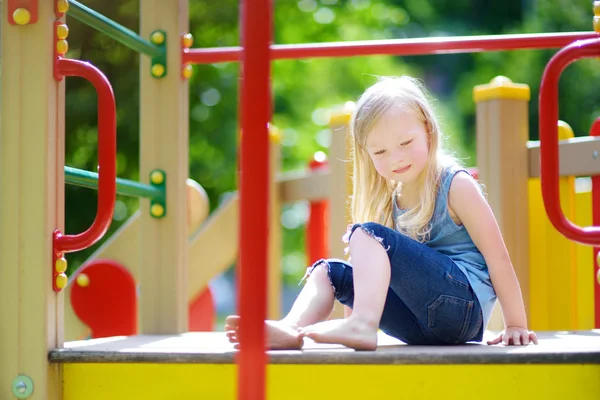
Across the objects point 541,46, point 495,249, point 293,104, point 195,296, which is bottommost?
point 195,296

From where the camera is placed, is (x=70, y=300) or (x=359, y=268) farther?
(x=70, y=300)

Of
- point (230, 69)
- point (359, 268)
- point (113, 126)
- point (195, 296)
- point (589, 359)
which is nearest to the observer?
point (589, 359)

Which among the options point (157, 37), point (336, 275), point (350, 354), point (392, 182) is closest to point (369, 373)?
point (350, 354)

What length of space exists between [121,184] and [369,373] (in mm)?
926

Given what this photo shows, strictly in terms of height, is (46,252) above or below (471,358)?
above

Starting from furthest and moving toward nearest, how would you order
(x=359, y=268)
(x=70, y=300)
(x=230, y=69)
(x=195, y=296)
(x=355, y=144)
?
(x=230, y=69) < (x=195, y=296) < (x=70, y=300) < (x=355, y=144) < (x=359, y=268)

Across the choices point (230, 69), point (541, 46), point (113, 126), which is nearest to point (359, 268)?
point (113, 126)

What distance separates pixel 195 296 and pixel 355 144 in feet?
6.75

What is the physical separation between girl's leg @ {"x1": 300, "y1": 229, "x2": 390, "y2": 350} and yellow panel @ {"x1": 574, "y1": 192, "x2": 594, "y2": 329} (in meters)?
1.31

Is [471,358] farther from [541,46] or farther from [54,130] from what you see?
[541,46]

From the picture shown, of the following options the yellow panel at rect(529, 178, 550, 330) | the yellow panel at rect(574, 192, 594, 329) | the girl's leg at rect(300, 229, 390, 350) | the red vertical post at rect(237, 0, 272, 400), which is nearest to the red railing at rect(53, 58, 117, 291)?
the girl's leg at rect(300, 229, 390, 350)

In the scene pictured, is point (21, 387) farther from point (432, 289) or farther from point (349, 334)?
point (432, 289)

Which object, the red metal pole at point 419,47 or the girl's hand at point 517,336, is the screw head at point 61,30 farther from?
the girl's hand at point 517,336

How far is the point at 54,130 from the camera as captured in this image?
1824 millimetres
